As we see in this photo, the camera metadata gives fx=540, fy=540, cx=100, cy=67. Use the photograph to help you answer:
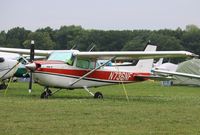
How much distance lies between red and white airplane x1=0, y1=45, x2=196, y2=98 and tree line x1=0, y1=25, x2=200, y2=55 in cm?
8241

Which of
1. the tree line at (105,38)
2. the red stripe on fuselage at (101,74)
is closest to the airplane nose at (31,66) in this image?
the red stripe on fuselage at (101,74)

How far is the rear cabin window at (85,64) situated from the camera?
20.4 m

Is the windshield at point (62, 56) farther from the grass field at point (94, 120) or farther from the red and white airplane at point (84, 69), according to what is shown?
the grass field at point (94, 120)

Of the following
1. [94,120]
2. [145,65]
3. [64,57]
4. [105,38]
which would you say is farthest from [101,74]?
[105,38]

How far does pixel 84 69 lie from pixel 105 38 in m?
100

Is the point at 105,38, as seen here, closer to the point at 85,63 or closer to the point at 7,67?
the point at 7,67

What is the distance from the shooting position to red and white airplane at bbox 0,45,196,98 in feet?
62.4

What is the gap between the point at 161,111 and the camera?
13.8 meters

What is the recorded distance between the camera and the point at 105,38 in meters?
121

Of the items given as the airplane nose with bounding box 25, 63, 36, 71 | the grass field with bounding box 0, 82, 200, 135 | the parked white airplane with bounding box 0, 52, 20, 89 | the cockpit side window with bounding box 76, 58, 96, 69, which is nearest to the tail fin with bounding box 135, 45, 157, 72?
the cockpit side window with bounding box 76, 58, 96, 69

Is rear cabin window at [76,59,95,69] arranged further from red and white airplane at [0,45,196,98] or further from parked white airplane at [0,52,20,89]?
parked white airplane at [0,52,20,89]

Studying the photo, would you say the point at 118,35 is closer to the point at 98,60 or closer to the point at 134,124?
the point at 98,60

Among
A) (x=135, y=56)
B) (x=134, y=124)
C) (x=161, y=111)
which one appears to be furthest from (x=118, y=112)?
(x=135, y=56)

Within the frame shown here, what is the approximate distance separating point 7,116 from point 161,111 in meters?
4.14
